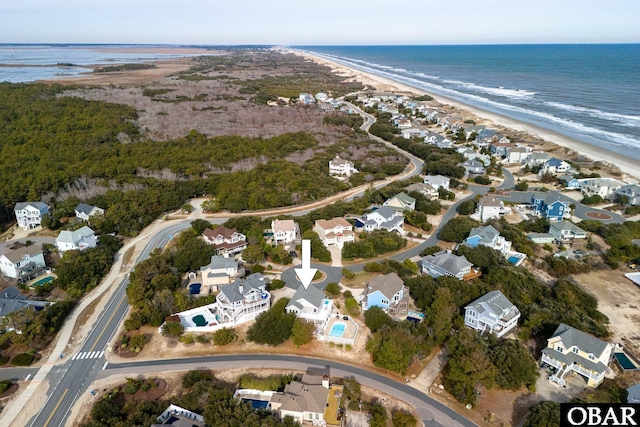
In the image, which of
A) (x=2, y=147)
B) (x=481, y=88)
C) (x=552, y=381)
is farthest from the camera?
(x=481, y=88)

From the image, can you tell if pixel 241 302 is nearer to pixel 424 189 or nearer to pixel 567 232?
pixel 424 189

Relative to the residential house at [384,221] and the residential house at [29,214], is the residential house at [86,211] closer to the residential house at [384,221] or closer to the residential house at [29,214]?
the residential house at [29,214]

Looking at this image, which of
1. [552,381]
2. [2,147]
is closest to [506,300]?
[552,381]

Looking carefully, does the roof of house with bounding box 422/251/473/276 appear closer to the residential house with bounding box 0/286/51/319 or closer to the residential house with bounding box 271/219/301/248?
the residential house with bounding box 271/219/301/248

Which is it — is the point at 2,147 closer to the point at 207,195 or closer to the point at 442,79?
the point at 207,195

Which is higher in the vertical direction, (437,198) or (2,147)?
(2,147)

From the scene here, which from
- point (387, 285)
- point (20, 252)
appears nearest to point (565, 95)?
point (387, 285)

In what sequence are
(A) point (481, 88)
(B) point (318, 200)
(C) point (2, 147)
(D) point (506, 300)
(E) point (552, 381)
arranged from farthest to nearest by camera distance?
(A) point (481, 88) → (C) point (2, 147) → (B) point (318, 200) → (D) point (506, 300) → (E) point (552, 381)
